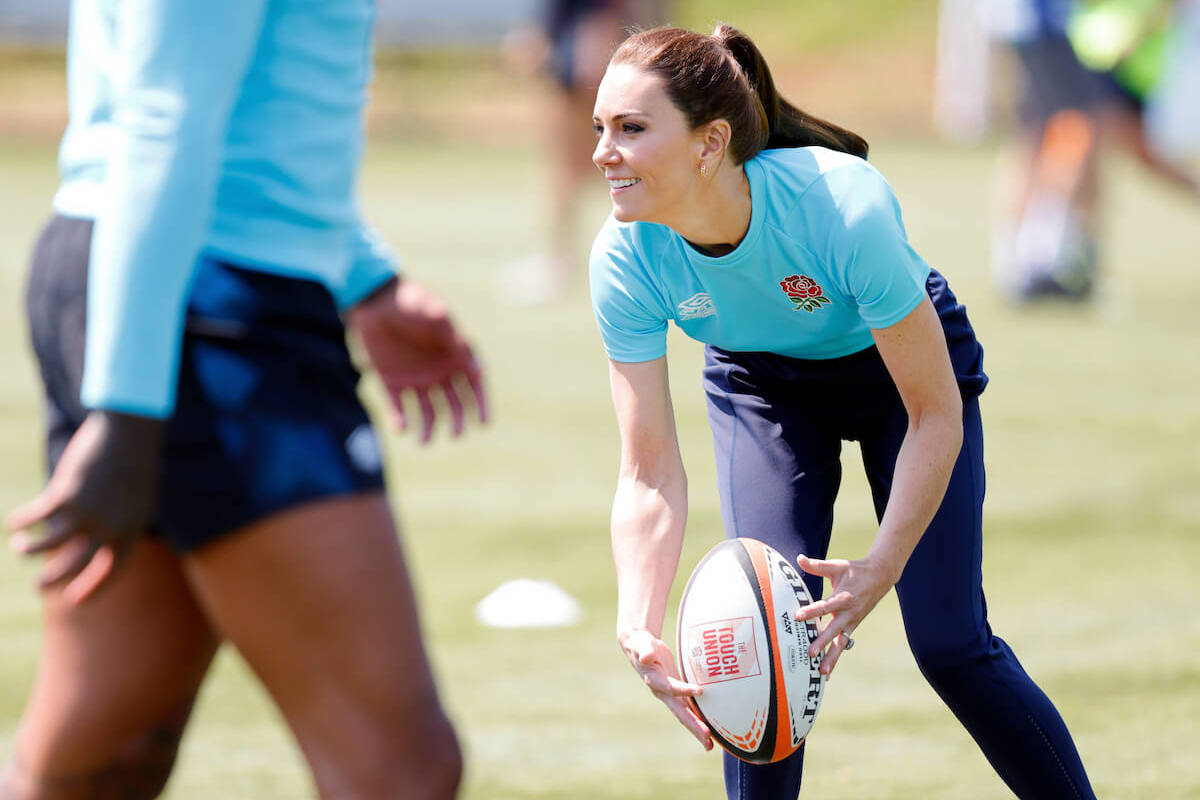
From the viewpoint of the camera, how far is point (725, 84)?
10.2ft

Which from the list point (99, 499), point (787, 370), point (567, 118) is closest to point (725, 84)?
point (787, 370)

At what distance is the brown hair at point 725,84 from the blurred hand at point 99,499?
3.63ft

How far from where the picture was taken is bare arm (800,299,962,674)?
3113 millimetres

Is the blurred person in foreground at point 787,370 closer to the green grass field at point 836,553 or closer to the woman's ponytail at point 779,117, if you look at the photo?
the woman's ponytail at point 779,117

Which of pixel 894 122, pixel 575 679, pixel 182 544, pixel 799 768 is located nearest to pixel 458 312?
pixel 575 679

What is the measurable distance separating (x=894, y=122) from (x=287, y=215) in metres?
23.8

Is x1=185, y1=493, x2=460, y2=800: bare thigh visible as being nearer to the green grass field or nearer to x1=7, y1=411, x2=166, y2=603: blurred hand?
x1=7, y1=411, x2=166, y2=603: blurred hand

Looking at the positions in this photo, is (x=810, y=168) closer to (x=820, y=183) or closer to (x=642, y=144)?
(x=820, y=183)

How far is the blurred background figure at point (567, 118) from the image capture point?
1246cm


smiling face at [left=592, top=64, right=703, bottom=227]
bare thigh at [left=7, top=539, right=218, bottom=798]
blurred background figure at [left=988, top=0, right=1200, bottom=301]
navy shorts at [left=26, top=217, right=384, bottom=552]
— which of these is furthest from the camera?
blurred background figure at [left=988, top=0, right=1200, bottom=301]

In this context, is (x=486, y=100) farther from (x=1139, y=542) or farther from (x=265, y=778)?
(x=265, y=778)

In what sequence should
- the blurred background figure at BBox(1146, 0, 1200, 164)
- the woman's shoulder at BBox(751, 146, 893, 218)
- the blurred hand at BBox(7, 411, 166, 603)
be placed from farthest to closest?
the blurred background figure at BBox(1146, 0, 1200, 164)
the woman's shoulder at BBox(751, 146, 893, 218)
the blurred hand at BBox(7, 411, 166, 603)

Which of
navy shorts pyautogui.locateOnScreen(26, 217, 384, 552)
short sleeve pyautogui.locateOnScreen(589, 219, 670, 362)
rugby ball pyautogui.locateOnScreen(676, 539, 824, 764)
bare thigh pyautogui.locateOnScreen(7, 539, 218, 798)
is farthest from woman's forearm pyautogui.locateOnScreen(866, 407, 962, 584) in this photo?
bare thigh pyautogui.locateOnScreen(7, 539, 218, 798)

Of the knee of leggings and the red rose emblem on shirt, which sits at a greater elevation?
the red rose emblem on shirt
